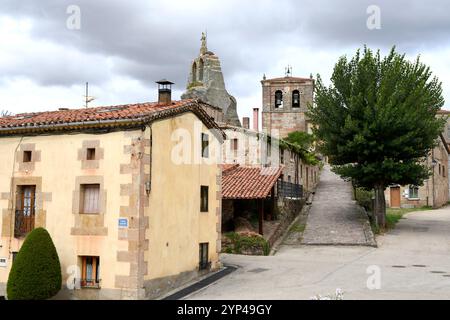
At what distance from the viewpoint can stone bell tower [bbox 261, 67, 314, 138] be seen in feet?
212

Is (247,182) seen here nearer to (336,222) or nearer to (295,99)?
(336,222)

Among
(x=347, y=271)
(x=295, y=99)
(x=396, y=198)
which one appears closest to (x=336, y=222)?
(x=347, y=271)

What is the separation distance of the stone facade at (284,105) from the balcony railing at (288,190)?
101 feet

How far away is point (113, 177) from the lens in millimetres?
14859

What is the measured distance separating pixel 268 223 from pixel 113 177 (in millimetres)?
13619

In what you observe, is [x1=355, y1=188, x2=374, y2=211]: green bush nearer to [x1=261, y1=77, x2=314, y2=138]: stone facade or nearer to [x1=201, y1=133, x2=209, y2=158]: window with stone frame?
[x1=201, y1=133, x2=209, y2=158]: window with stone frame

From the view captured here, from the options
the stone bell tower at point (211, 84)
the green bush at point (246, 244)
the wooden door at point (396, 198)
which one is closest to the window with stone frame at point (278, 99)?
the stone bell tower at point (211, 84)

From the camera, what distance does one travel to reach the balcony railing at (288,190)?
28.9m

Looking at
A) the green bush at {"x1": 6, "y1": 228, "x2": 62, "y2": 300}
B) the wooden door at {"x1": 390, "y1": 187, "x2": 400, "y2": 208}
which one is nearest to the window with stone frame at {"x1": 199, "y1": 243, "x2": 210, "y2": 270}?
the green bush at {"x1": 6, "y1": 228, "x2": 62, "y2": 300}

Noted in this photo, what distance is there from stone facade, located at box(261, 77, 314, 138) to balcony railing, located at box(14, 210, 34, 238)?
50221 mm
